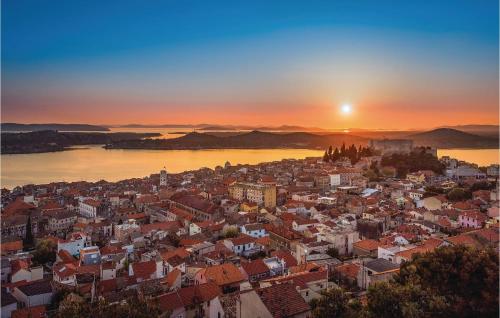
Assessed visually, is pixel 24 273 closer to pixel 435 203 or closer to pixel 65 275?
Result: pixel 65 275

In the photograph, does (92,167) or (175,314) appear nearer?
(175,314)

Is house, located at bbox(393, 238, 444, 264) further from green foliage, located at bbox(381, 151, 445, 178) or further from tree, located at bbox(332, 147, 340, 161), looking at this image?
tree, located at bbox(332, 147, 340, 161)

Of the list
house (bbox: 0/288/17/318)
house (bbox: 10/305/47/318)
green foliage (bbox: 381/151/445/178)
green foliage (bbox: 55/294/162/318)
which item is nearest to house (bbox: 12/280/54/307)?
house (bbox: 0/288/17/318)

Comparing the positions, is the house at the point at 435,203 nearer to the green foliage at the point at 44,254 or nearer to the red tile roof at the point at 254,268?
the red tile roof at the point at 254,268

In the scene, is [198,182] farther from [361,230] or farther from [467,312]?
[467,312]

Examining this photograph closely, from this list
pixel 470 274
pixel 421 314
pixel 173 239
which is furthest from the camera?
pixel 173 239

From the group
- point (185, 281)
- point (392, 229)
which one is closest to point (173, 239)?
point (185, 281)
